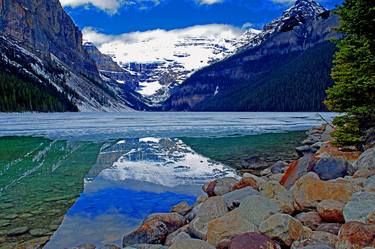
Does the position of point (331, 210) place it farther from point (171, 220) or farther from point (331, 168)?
point (171, 220)

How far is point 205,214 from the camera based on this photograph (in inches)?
364

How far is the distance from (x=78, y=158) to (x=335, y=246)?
20.9 metres

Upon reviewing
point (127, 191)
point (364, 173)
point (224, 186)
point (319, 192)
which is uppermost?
point (364, 173)

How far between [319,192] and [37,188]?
453 inches

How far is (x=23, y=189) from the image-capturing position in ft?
51.7

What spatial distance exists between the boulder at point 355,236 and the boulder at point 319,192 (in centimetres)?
200

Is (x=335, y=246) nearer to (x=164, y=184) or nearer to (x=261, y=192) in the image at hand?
(x=261, y=192)

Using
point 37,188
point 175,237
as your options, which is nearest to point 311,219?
point 175,237

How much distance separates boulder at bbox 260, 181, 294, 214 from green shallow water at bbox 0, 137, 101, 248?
18.7 feet

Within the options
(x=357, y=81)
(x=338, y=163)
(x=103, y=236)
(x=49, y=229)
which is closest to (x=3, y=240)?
(x=49, y=229)

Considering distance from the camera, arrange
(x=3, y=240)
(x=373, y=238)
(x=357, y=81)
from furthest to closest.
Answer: (x=357, y=81) → (x=3, y=240) → (x=373, y=238)

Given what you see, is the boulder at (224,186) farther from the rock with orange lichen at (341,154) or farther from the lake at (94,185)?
the rock with orange lichen at (341,154)

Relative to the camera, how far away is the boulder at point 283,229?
22.8 ft

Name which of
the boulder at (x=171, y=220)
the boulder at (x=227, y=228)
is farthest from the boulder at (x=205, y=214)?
the boulder at (x=171, y=220)
